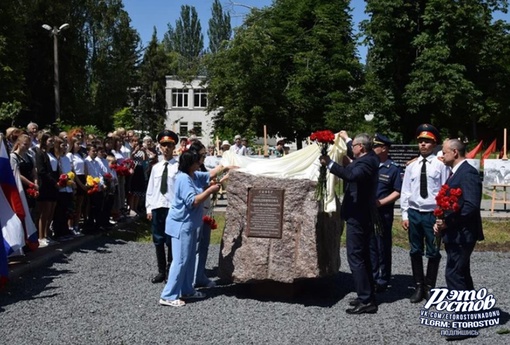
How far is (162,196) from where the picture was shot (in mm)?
9305

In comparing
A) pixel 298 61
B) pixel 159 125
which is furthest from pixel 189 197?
pixel 159 125

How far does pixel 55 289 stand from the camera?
8.87 meters

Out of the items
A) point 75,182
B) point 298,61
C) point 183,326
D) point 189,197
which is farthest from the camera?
point 298,61

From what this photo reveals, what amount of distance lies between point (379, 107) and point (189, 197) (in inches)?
1088

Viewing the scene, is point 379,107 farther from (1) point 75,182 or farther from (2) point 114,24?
(2) point 114,24

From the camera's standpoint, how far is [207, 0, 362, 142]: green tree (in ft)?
139

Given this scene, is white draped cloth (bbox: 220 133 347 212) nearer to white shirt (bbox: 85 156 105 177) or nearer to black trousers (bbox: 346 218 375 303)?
black trousers (bbox: 346 218 375 303)

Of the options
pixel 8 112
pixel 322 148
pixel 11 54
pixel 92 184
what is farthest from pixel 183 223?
pixel 11 54

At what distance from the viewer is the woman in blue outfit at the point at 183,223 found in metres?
8.05

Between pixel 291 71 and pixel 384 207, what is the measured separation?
37.8 meters

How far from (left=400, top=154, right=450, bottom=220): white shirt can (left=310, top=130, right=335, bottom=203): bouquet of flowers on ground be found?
1192 millimetres

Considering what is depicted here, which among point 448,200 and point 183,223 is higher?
point 448,200

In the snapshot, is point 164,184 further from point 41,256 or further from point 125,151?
point 125,151

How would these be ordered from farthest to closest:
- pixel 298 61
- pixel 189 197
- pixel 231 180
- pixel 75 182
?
pixel 298 61
pixel 75 182
pixel 231 180
pixel 189 197
